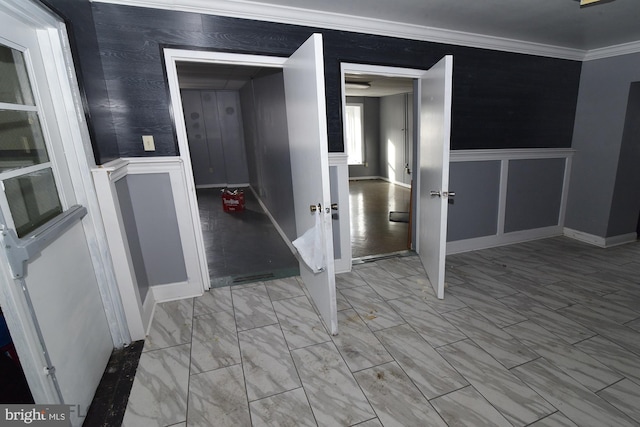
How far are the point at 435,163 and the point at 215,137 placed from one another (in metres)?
6.14

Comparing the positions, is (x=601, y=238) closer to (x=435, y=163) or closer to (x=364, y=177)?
(x=435, y=163)

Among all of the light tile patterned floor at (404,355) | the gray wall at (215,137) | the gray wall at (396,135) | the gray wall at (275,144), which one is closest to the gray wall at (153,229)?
the light tile patterned floor at (404,355)

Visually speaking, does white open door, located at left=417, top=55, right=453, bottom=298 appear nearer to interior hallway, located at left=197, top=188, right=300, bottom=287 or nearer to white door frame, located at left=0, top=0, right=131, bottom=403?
interior hallway, located at left=197, top=188, right=300, bottom=287

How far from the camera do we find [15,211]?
44.5 inches

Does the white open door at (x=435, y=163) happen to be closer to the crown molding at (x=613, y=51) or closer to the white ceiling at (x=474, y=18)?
the white ceiling at (x=474, y=18)

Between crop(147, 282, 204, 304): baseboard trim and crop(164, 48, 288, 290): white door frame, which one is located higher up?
crop(164, 48, 288, 290): white door frame

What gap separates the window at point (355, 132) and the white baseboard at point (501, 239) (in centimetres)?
521

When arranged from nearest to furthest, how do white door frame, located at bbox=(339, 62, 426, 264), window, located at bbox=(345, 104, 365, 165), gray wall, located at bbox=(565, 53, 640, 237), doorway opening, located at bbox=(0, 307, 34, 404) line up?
doorway opening, located at bbox=(0, 307, 34, 404)
white door frame, located at bbox=(339, 62, 426, 264)
gray wall, located at bbox=(565, 53, 640, 237)
window, located at bbox=(345, 104, 365, 165)

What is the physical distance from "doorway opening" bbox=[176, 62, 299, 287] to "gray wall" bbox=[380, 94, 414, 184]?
3.67m

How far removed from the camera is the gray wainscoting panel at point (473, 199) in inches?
121

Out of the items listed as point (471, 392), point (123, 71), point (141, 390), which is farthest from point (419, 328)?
point (123, 71)

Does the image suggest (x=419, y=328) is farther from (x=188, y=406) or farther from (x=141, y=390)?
(x=141, y=390)

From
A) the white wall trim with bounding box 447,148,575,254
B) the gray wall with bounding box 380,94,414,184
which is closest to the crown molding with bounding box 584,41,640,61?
the white wall trim with bounding box 447,148,575,254

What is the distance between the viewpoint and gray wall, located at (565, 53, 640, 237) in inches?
120
